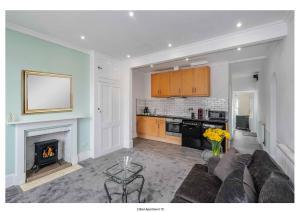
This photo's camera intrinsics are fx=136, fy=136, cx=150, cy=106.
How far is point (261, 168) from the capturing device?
1.38m

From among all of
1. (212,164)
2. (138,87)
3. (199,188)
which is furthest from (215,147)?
(138,87)

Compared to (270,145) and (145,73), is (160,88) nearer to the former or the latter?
(145,73)

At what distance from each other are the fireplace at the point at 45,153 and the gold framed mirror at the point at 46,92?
0.65 meters

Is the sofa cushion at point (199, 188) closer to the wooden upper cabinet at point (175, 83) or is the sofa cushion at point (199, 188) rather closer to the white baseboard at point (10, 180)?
the white baseboard at point (10, 180)

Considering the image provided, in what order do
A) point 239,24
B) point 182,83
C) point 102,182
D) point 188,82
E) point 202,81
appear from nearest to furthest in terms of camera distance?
point 239,24 < point 102,182 < point 202,81 < point 188,82 < point 182,83

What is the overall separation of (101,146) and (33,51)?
247 cm

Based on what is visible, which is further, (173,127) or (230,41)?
(173,127)

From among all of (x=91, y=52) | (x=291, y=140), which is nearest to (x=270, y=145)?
(x=291, y=140)

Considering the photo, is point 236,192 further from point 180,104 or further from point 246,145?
point 246,145

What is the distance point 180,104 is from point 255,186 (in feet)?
12.8

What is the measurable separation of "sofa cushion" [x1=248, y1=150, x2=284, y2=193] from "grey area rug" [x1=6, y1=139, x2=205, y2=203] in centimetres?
112

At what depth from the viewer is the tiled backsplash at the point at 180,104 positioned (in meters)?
4.39

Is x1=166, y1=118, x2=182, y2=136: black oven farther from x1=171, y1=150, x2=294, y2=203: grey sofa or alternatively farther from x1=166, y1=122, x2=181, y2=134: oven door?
x1=171, y1=150, x2=294, y2=203: grey sofa
